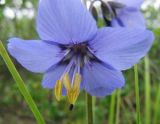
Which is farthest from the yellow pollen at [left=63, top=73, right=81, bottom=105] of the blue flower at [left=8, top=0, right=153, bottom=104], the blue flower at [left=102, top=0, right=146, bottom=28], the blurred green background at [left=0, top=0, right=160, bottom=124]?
the blurred green background at [left=0, top=0, right=160, bottom=124]

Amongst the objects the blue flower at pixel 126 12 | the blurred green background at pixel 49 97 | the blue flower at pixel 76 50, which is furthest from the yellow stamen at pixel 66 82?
the blurred green background at pixel 49 97

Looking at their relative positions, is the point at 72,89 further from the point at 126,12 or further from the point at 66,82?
the point at 126,12

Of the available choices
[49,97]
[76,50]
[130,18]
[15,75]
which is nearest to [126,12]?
[130,18]

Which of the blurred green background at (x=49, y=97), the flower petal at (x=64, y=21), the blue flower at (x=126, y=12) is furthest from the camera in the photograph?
the blurred green background at (x=49, y=97)

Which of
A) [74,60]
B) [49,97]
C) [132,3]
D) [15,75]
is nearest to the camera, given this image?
[15,75]

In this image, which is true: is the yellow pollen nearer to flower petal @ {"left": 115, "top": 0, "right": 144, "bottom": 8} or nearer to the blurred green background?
flower petal @ {"left": 115, "top": 0, "right": 144, "bottom": 8}

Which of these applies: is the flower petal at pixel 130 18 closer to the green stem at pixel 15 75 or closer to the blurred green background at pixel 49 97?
the green stem at pixel 15 75

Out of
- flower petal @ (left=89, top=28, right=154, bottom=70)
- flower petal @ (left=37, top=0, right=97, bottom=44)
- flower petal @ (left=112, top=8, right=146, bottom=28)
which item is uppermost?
flower petal @ (left=37, top=0, right=97, bottom=44)
